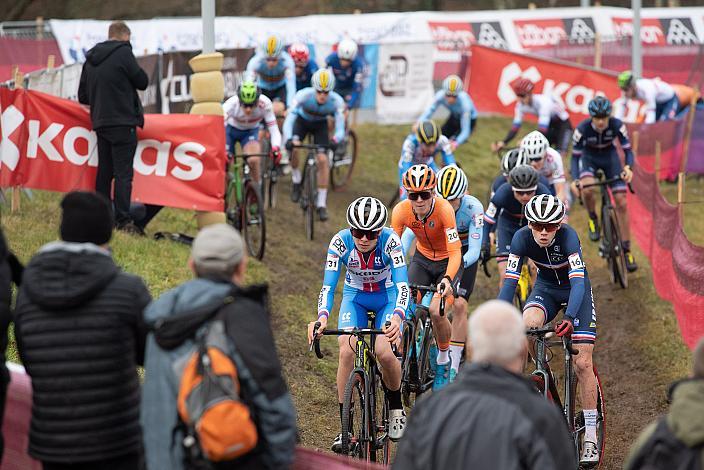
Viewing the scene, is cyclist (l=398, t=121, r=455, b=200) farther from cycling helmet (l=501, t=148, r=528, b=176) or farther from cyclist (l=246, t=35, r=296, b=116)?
cyclist (l=246, t=35, r=296, b=116)

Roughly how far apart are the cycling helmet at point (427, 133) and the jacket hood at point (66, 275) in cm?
951

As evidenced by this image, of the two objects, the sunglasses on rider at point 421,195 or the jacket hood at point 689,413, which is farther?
the sunglasses on rider at point 421,195

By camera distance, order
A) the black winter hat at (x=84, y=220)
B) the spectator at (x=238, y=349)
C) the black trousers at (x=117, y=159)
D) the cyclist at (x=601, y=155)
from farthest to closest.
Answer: the cyclist at (x=601, y=155)
the black trousers at (x=117, y=159)
the black winter hat at (x=84, y=220)
the spectator at (x=238, y=349)

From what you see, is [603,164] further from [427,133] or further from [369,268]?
[369,268]

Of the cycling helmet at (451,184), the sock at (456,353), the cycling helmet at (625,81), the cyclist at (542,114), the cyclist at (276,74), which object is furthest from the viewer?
the cycling helmet at (625,81)

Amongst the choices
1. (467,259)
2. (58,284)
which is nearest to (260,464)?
(58,284)

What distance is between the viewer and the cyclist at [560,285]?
8.95 meters

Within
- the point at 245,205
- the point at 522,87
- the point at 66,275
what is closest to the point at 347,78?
the point at 522,87

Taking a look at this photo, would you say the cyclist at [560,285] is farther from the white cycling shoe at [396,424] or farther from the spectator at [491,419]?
the spectator at [491,419]

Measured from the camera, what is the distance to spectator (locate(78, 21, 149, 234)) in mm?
12539

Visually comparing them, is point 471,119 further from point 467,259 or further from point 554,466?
point 554,466

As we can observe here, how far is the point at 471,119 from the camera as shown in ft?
60.6

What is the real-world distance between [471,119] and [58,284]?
14.0 m

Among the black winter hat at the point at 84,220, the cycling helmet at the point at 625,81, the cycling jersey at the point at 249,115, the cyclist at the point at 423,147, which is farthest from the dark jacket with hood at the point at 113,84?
the cycling helmet at the point at 625,81
